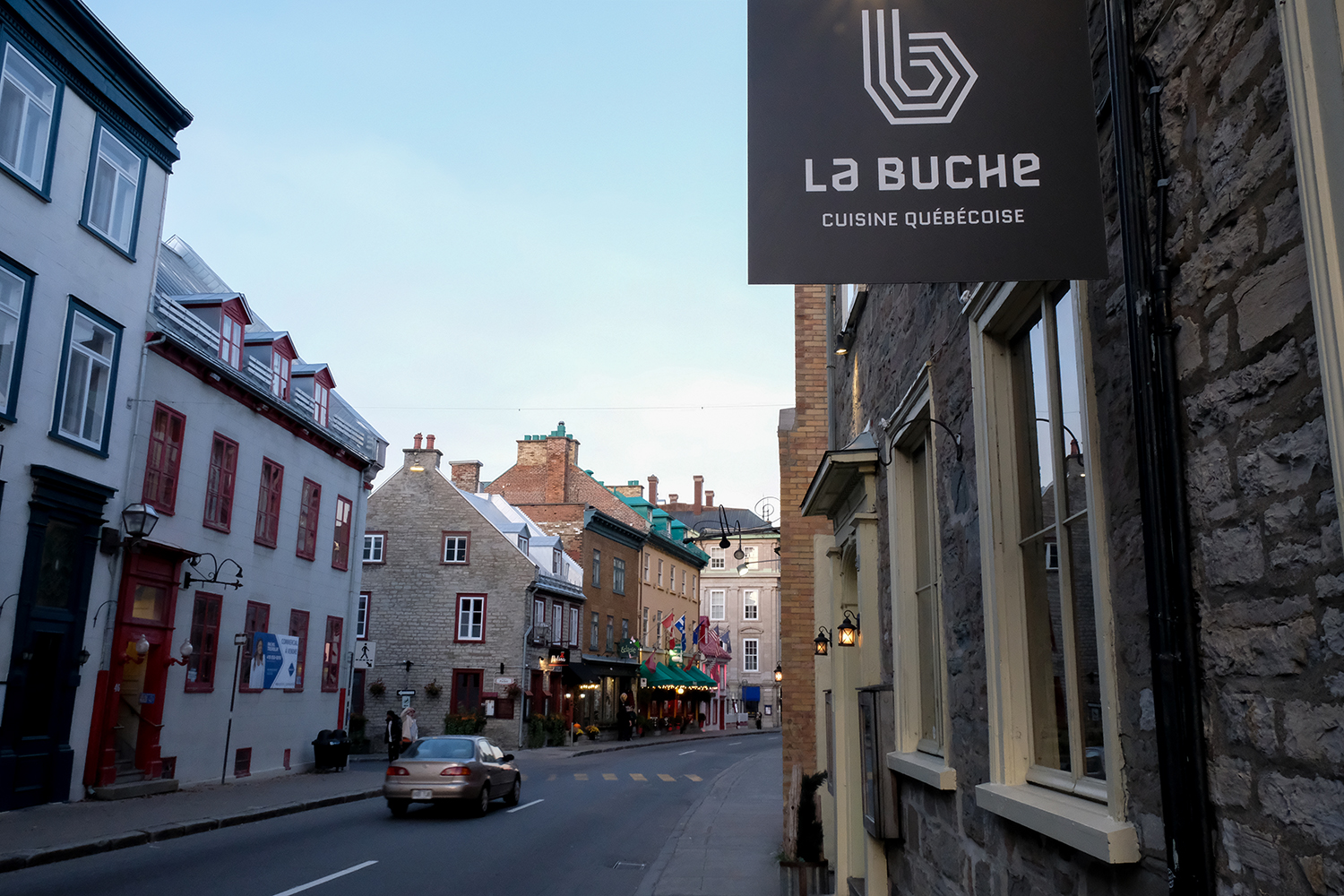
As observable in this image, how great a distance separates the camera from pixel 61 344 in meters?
15.9

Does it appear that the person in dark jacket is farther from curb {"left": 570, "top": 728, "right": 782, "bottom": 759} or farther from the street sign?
the street sign

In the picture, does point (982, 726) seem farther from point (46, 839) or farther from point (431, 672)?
point (431, 672)

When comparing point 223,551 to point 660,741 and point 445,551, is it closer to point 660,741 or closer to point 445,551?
point 445,551

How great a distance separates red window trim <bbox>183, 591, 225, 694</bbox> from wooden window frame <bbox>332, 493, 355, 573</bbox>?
5839 millimetres

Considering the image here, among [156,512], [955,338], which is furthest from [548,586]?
[955,338]

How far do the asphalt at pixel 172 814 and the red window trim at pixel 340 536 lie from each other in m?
5.45

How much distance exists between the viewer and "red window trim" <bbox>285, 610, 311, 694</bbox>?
24688 millimetres

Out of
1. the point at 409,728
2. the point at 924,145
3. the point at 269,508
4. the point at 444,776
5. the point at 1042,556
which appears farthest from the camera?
the point at 409,728

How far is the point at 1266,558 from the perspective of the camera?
8.35 feet

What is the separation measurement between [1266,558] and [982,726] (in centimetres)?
262

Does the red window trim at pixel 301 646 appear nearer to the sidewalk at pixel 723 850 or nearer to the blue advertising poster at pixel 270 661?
the blue advertising poster at pixel 270 661

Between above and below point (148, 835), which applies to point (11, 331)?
above

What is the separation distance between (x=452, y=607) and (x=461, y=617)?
0.55 meters

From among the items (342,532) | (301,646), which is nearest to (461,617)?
(342,532)
